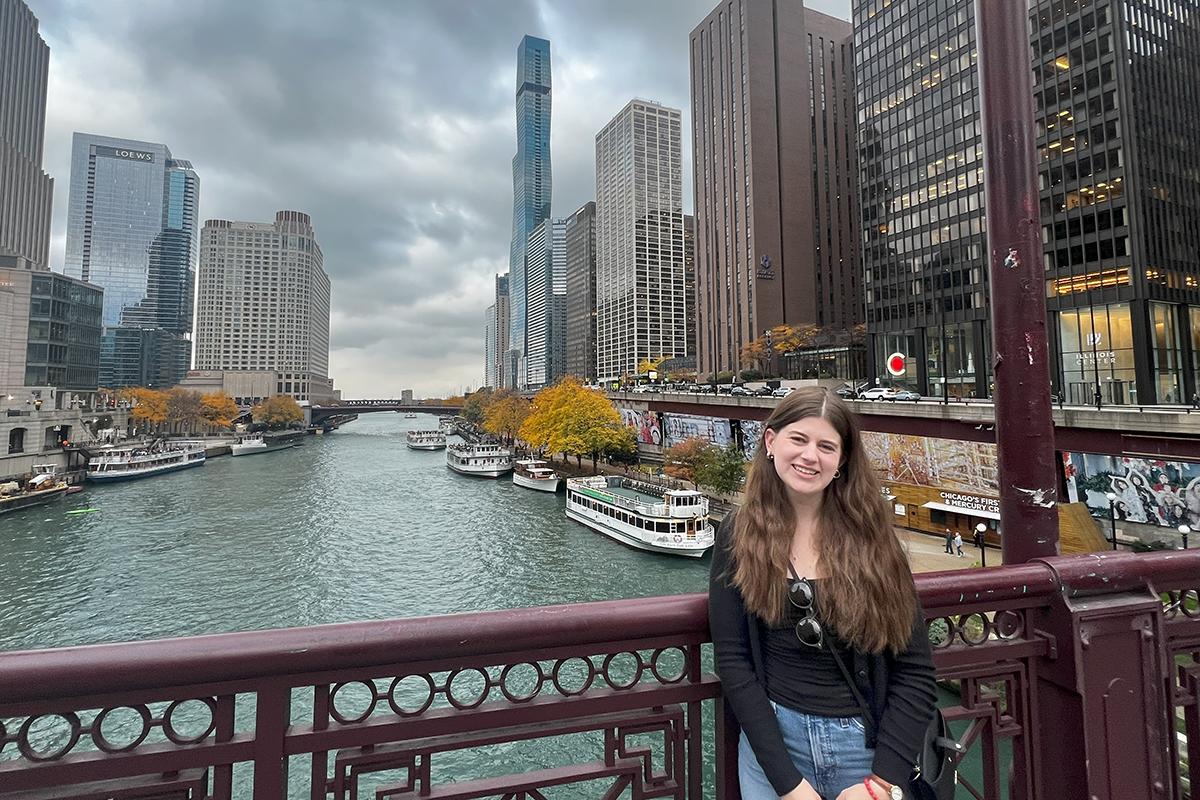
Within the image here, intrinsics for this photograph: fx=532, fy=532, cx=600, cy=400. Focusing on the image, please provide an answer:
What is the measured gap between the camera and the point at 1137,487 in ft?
72.0

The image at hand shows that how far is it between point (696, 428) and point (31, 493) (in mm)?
54912

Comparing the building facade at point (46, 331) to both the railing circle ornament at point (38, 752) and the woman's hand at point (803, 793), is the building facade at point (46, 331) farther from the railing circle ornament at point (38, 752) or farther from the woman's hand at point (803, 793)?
the woman's hand at point (803, 793)

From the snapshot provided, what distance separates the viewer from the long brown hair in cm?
212

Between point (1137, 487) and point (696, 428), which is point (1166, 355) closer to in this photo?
point (1137, 487)

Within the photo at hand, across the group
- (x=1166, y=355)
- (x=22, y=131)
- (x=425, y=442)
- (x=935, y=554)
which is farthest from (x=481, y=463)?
(x=22, y=131)

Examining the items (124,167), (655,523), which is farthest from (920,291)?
(124,167)

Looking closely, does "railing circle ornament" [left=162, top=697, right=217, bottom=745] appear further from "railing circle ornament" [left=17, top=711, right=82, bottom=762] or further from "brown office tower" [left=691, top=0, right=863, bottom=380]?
"brown office tower" [left=691, top=0, right=863, bottom=380]

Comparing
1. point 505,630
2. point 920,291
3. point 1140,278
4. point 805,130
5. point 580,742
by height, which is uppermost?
point 805,130

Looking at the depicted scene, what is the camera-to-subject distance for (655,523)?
98.3 feet

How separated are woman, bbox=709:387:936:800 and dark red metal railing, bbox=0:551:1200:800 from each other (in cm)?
26

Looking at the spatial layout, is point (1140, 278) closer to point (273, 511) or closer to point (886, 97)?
point (886, 97)

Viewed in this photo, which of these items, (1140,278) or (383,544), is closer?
(383,544)

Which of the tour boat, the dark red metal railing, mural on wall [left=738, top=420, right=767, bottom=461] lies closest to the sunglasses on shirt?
the dark red metal railing

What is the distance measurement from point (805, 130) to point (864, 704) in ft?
382
